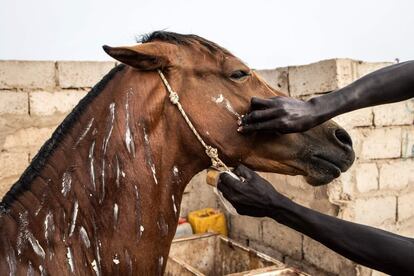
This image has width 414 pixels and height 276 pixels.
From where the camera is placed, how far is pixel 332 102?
1.54 m

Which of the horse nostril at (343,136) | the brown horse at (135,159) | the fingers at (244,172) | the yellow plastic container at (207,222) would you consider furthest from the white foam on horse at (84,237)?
the yellow plastic container at (207,222)

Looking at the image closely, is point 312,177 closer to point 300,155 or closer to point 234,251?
point 300,155

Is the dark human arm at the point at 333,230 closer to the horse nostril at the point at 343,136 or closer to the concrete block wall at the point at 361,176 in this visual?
the horse nostril at the point at 343,136

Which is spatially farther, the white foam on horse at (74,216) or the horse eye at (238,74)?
the horse eye at (238,74)

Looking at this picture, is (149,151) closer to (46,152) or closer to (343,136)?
(46,152)

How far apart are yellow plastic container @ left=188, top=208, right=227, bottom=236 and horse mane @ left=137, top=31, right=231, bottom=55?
385 centimetres

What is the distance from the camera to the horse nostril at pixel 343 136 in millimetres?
1858

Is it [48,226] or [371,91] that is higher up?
[371,91]

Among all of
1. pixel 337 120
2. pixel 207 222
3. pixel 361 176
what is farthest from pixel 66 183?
pixel 207 222

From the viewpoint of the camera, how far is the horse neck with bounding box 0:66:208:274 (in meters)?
1.60

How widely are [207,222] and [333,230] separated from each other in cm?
395

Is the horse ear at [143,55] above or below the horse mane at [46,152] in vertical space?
above

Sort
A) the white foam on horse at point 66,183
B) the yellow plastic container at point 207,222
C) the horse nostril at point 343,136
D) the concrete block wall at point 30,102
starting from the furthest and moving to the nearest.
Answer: the yellow plastic container at point 207,222, the concrete block wall at point 30,102, the horse nostril at point 343,136, the white foam on horse at point 66,183

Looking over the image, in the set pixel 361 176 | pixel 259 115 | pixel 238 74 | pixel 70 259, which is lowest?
pixel 361 176
